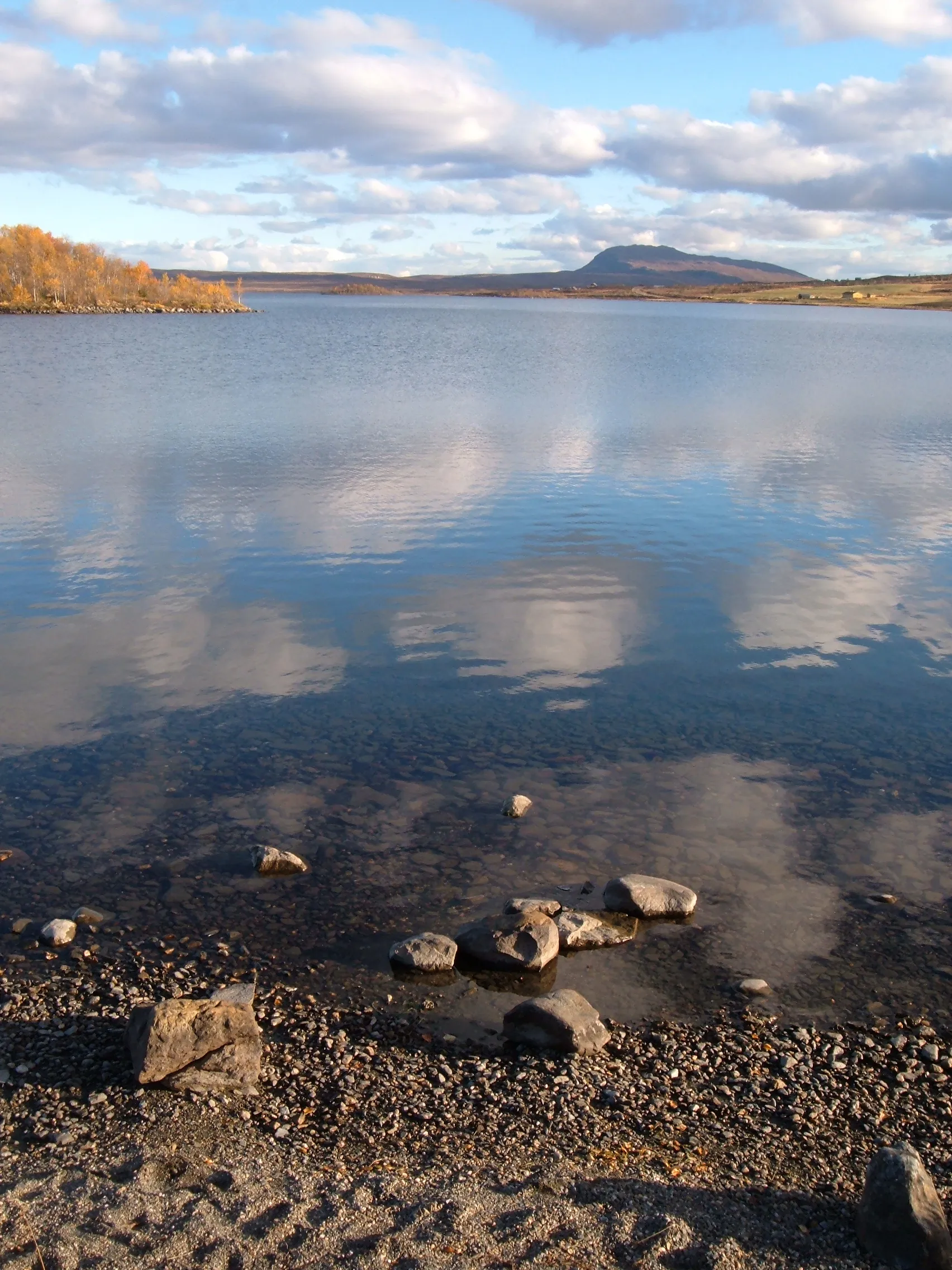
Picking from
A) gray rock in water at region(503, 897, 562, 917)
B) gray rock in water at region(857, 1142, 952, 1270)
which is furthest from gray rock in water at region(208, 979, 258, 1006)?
gray rock in water at region(857, 1142, 952, 1270)

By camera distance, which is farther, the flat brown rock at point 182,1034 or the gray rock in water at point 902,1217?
the flat brown rock at point 182,1034

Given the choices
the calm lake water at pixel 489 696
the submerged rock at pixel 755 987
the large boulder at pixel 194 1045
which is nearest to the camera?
the large boulder at pixel 194 1045

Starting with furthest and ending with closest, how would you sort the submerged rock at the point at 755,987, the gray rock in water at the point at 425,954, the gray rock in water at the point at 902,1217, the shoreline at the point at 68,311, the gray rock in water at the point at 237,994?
the shoreline at the point at 68,311, the gray rock in water at the point at 425,954, the submerged rock at the point at 755,987, the gray rock in water at the point at 237,994, the gray rock in water at the point at 902,1217

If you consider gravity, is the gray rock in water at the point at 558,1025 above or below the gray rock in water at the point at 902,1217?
below

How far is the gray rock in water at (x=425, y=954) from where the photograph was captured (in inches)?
381

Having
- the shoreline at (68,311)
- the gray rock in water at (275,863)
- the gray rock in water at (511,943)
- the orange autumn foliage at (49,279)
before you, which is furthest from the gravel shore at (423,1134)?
the orange autumn foliage at (49,279)

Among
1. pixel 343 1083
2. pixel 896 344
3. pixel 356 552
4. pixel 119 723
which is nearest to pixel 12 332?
pixel 896 344

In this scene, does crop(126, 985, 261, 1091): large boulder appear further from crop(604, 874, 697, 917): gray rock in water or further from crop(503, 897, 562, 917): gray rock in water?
crop(604, 874, 697, 917): gray rock in water

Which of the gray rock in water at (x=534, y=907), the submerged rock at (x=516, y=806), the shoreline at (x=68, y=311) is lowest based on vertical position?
the gray rock in water at (x=534, y=907)

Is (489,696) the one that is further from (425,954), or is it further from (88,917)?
(88,917)

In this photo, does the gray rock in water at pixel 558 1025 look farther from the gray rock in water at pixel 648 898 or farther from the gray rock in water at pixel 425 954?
the gray rock in water at pixel 648 898

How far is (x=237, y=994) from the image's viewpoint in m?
8.96

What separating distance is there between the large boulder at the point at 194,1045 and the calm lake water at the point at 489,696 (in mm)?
1644

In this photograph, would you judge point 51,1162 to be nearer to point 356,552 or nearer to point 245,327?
point 356,552
